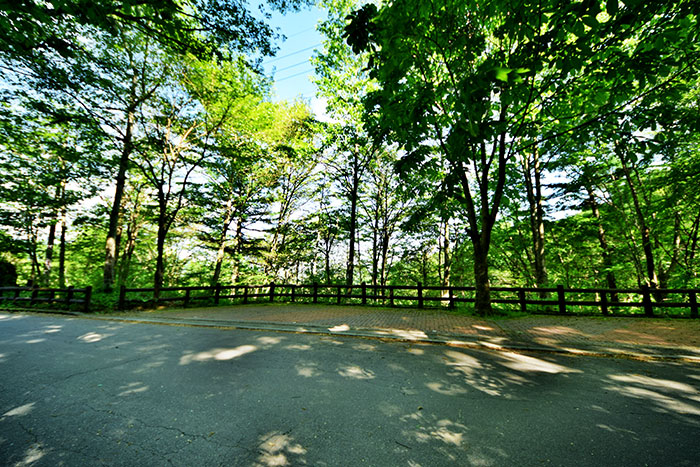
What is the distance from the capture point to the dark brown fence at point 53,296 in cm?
1135

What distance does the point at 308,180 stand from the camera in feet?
64.1

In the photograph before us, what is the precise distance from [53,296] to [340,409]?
1839 centimetres

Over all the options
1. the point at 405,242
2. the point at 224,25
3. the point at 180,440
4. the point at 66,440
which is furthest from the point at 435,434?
the point at 405,242

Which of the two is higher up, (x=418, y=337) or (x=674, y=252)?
(x=674, y=252)

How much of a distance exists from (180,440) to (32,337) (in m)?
7.48

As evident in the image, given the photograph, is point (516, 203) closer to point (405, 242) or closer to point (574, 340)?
point (405, 242)

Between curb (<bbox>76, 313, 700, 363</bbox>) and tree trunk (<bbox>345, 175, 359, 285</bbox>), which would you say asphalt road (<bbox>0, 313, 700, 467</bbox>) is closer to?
curb (<bbox>76, 313, 700, 363</bbox>)

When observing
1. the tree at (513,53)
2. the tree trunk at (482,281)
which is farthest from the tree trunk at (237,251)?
the tree trunk at (482,281)

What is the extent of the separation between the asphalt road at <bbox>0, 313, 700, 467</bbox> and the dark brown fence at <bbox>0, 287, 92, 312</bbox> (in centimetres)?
757

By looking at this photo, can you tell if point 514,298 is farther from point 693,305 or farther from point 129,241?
point 129,241

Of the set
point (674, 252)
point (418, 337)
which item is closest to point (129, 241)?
point (418, 337)

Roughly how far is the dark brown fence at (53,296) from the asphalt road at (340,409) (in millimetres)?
7574

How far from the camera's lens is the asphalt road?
234cm

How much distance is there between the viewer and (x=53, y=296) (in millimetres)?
13242
